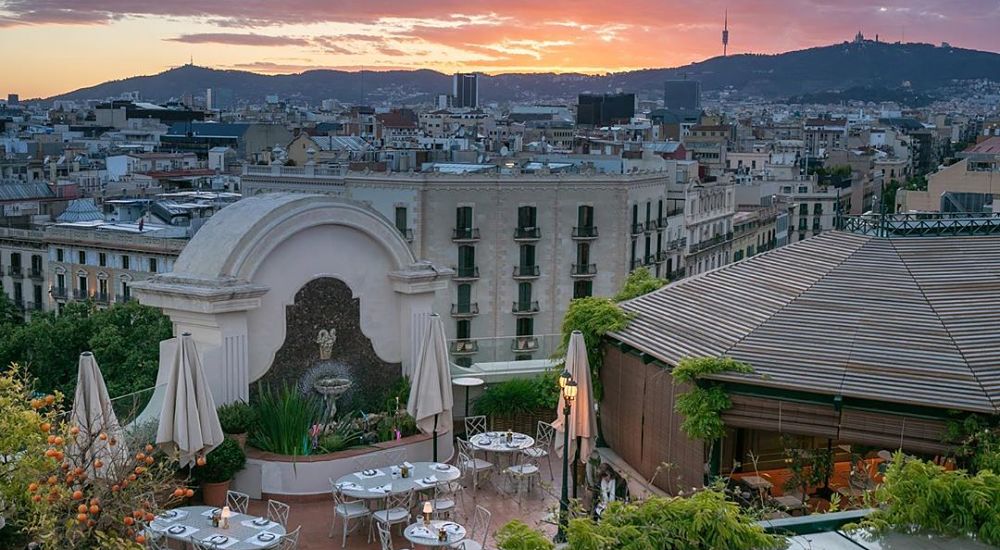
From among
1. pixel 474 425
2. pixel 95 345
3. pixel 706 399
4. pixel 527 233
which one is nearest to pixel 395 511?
pixel 706 399

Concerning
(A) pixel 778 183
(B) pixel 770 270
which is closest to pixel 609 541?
(B) pixel 770 270

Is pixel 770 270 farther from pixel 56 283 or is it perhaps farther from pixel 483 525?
pixel 56 283

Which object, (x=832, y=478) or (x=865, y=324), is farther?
(x=832, y=478)

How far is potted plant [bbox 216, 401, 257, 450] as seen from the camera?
19.3 m

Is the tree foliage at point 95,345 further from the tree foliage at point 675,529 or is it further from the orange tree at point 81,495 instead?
the tree foliage at point 675,529

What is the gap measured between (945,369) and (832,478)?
11.4 ft

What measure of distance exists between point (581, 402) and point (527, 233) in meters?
36.2

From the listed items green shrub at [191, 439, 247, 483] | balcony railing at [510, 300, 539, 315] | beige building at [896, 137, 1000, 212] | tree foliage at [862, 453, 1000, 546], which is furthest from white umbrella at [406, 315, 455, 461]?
beige building at [896, 137, 1000, 212]

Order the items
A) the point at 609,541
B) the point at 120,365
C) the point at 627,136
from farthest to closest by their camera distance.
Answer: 1. the point at 627,136
2. the point at 120,365
3. the point at 609,541

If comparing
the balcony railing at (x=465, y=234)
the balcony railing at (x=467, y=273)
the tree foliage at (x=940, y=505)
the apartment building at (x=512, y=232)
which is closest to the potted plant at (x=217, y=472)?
the tree foliage at (x=940, y=505)

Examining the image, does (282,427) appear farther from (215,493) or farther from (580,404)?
(580,404)

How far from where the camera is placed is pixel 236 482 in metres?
19.3

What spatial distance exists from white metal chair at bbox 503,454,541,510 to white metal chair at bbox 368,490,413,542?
227cm

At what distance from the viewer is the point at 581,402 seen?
18.5 meters
